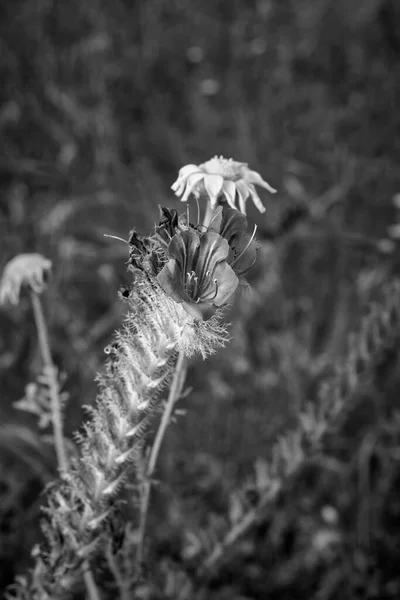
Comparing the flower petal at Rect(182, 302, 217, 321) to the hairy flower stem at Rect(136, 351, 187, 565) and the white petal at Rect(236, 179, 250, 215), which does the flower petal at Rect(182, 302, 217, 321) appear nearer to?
the hairy flower stem at Rect(136, 351, 187, 565)

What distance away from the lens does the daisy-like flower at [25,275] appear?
1988 millimetres

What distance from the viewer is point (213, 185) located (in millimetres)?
1491

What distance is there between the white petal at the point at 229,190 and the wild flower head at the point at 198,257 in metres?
0.16

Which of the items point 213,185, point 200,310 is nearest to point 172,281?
point 200,310

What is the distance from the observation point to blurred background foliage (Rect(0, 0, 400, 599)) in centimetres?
313

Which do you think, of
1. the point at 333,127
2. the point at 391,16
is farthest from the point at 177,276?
the point at 391,16

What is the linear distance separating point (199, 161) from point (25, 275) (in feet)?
8.87

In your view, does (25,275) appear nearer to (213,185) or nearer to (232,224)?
(213,185)

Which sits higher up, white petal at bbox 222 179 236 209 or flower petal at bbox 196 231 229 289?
white petal at bbox 222 179 236 209

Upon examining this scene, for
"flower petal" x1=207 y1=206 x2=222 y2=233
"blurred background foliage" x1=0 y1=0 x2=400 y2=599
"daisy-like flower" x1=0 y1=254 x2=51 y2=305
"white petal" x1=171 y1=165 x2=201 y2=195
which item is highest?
"blurred background foliage" x1=0 y1=0 x2=400 y2=599

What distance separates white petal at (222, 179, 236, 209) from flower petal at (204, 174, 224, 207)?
0.07 feet

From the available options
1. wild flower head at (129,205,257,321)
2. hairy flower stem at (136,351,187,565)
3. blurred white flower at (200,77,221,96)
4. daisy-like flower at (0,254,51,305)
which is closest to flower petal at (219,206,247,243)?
wild flower head at (129,205,257,321)

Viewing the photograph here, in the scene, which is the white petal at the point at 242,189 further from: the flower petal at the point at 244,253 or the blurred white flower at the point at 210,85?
the blurred white flower at the point at 210,85

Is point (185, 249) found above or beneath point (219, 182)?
beneath
